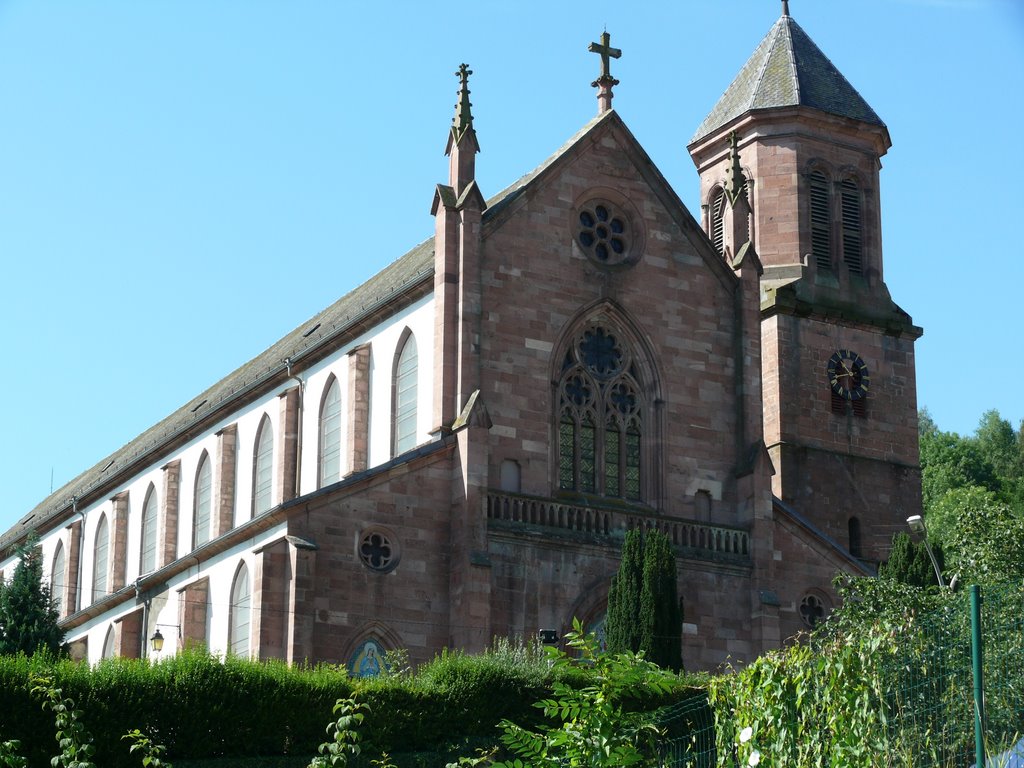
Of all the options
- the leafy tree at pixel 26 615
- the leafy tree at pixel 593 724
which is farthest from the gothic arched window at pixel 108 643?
the leafy tree at pixel 593 724

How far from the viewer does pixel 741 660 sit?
149 ft

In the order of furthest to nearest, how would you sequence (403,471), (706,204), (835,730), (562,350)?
(706,204)
(562,350)
(403,471)
(835,730)

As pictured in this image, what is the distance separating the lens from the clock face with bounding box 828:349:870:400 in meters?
57.2

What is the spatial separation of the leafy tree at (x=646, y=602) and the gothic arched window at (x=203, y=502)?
24.0 metres

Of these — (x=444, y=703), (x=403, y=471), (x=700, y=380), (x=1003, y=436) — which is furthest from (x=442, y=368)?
(x=1003, y=436)

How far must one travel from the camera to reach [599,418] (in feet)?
156

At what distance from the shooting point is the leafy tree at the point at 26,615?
5122 cm

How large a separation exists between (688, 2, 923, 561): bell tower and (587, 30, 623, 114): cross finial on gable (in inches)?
266

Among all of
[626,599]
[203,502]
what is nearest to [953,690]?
[626,599]

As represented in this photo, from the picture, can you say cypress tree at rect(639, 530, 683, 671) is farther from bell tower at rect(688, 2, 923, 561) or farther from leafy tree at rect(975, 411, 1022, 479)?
leafy tree at rect(975, 411, 1022, 479)

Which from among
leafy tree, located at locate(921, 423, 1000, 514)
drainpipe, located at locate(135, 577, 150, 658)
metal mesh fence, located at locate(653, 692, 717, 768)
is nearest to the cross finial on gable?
drainpipe, located at locate(135, 577, 150, 658)

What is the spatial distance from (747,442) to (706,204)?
13466 millimetres

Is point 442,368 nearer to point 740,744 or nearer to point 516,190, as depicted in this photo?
point 516,190

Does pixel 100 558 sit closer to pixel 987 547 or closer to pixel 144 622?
pixel 144 622
